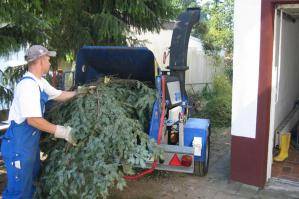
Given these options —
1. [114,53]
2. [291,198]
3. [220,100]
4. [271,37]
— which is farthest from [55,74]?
[220,100]

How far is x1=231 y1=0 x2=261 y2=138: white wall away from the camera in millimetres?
5547

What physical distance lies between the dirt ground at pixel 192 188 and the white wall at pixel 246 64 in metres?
0.81

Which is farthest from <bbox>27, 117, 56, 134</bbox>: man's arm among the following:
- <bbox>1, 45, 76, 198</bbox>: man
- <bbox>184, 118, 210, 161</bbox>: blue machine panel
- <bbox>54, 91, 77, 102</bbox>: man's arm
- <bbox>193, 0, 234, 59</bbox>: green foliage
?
<bbox>193, 0, 234, 59</bbox>: green foliage

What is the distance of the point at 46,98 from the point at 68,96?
11.6 inches

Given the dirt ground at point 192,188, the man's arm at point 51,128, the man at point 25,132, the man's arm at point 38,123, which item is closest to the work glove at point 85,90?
the man at point 25,132

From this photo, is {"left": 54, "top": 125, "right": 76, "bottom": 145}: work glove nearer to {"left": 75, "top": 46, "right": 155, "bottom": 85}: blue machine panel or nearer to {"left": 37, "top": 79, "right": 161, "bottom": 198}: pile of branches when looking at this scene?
{"left": 37, "top": 79, "right": 161, "bottom": 198}: pile of branches

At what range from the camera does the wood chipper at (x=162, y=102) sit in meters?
5.02

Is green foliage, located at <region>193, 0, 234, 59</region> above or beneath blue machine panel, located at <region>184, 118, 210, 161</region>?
above

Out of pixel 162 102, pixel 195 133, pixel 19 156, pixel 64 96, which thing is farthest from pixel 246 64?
pixel 19 156

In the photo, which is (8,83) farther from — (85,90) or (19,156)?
(19,156)

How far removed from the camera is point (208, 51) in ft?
64.7

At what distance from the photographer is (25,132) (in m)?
4.22

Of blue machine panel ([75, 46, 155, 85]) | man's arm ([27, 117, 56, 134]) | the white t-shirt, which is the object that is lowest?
man's arm ([27, 117, 56, 134])

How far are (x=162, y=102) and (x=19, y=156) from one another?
186cm
